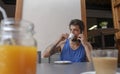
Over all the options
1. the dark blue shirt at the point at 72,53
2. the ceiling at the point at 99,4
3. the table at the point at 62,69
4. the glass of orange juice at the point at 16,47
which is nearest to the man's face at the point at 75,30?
the dark blue shirt at the point at 72,53

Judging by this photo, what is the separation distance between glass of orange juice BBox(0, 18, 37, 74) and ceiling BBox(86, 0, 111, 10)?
21.9ft

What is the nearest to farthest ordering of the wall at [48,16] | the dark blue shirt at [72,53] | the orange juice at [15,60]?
the orange juice at [15,60]
the dark blue shirt at [72,53]
the wall at [48,16]

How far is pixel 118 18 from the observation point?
3994 mm

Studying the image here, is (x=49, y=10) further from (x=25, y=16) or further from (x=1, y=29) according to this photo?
(x=1, y=29)

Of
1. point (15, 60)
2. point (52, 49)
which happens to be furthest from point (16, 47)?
point (52, 49)

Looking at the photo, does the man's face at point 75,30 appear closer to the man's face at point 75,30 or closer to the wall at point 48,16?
the man's face at point 75,30

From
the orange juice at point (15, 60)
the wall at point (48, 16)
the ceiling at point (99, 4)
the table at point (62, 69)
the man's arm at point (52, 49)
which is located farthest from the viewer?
the ceiling at point (99, 4)

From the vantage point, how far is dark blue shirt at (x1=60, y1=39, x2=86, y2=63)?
2122mm

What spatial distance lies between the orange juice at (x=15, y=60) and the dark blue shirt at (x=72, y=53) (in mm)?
1641

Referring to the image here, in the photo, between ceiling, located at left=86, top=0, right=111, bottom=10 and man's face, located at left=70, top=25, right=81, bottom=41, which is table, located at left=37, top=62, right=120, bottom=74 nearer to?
A: man's face, located at left=70, top=25, right=81, bottom=41

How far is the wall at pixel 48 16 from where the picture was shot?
2.74 m

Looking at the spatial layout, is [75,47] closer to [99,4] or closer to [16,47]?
[16,47]

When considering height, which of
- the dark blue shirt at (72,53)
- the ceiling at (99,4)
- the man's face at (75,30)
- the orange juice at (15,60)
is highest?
the ceiling at (99,4)

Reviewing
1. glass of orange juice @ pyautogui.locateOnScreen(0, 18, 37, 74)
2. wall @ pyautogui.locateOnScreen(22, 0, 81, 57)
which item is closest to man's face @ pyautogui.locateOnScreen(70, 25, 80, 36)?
wall @ pyautogui.locateOnScreen(22, 0, 81, 57)
